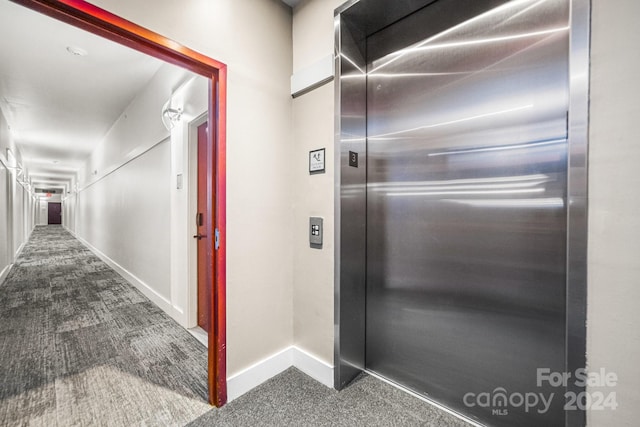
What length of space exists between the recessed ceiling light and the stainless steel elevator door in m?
3.31

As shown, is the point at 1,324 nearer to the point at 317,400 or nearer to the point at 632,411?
the point at 317,400

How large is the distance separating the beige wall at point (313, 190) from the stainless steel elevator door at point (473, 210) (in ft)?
1.06

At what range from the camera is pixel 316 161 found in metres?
1.92

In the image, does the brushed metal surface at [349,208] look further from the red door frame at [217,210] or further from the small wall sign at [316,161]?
the red door frame at [217,210]

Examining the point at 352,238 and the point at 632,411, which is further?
the point at 352,238

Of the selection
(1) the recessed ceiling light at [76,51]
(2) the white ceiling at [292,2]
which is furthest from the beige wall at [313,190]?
(1) the recessed ceiling light at [76,51]

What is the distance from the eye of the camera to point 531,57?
132 centimetres

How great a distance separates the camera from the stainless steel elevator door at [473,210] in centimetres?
128

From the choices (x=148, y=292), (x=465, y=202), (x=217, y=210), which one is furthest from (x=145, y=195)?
(x=465, y=202)

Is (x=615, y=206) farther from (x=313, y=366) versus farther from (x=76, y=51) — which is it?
(x=76, y=51)

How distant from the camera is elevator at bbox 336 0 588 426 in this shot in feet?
4.11

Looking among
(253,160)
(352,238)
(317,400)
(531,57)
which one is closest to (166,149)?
(253,160)

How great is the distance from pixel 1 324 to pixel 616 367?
5135 millimetres

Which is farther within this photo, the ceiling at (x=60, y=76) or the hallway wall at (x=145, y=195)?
the hallway wall at (x=145, y=195)
